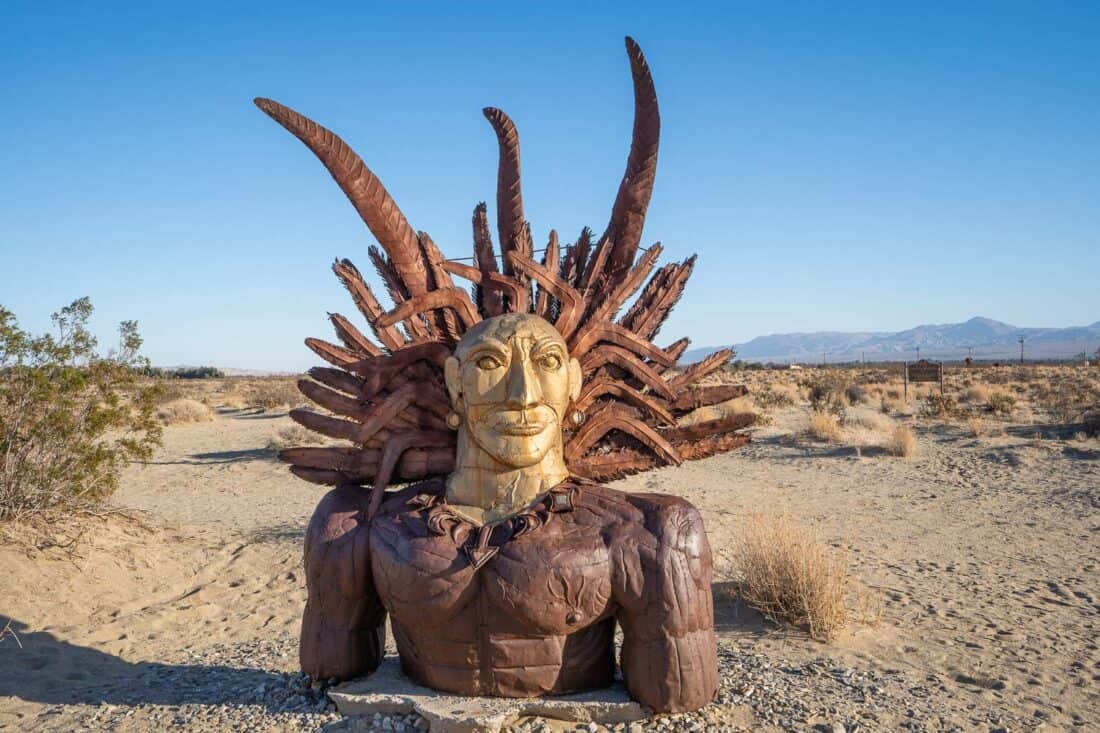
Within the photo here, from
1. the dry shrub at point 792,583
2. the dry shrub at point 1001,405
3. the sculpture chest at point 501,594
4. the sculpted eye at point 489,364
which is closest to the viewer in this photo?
the sculpture chest at point 501,594

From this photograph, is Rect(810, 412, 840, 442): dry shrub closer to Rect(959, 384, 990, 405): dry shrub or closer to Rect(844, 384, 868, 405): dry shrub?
Rect(844, 384, 868, 405): dry shrub

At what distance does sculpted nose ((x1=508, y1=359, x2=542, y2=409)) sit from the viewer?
3885 millimetres

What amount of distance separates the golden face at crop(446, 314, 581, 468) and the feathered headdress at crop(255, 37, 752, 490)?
0.32 metres

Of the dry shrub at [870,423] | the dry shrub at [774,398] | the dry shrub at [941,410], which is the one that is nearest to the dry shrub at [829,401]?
the dry shrub at [870,423]

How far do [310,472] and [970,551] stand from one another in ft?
26.4

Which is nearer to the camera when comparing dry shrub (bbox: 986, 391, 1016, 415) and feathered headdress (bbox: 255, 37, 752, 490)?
feathered headdress (bbox: 255, 37, 752, 490)

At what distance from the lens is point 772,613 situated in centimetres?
689

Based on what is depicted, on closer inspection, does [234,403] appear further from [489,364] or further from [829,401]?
[489,364]

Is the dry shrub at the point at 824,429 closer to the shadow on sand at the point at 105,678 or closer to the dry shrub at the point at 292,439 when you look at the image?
the dry shrub at the point at 292,439

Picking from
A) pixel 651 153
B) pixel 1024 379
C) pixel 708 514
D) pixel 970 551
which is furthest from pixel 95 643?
pixel 1024 379

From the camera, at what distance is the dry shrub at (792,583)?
652 centimetres

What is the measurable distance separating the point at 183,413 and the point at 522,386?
944 inches

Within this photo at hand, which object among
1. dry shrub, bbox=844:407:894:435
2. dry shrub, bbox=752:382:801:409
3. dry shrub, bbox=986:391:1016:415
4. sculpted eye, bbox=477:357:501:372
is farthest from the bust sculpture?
dry shrub, bbox=752:382:801:409

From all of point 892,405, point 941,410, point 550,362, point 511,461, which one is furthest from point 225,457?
point 892,405
